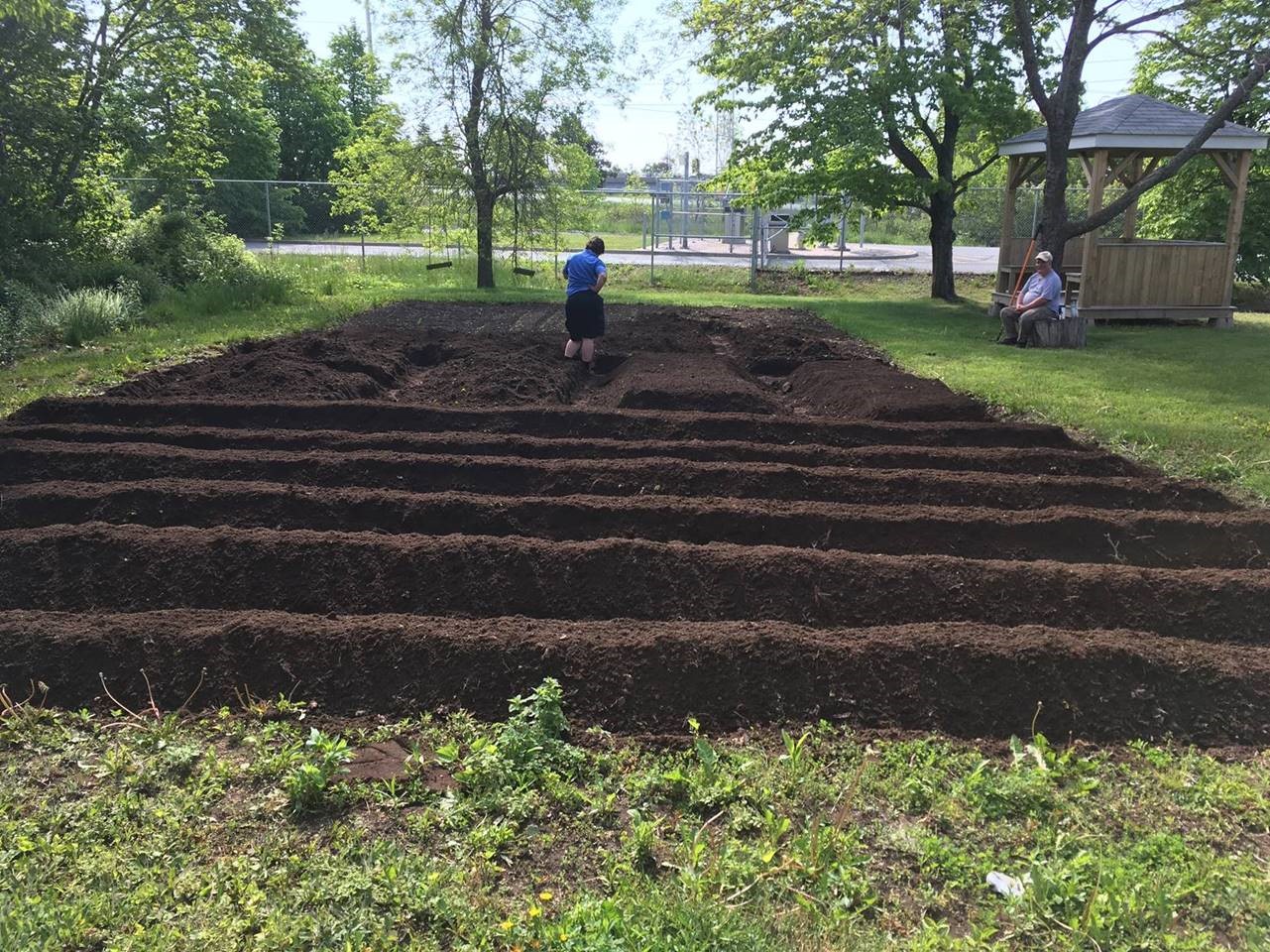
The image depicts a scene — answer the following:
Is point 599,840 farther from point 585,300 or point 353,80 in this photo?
point 353,80

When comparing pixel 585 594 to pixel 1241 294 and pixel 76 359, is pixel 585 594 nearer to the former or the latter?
pixel 76 359

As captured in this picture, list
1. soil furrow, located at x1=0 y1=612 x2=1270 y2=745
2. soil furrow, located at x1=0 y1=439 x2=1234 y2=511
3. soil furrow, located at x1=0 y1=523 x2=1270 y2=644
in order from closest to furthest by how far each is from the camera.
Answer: soil furrow, located at x1=0 y1=612 x2=1270 y2=745 → soil furrow, located at x1=0 y1=523 x2=1270 y2=644 → soil furrow, located at x1=0 y1=439 x2=1234 y2=511

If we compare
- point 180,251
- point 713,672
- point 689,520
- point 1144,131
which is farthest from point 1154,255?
point 180,251

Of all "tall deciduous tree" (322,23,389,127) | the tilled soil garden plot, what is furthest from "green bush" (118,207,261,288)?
"tall deciduous tree" (322,23,389,127)

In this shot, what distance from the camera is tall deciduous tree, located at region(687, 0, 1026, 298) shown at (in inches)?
648

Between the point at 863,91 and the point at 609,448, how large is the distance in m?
13.1

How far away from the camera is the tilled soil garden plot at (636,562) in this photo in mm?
3611

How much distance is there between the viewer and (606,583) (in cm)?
453

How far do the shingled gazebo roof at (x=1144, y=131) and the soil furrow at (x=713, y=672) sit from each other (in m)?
13.6

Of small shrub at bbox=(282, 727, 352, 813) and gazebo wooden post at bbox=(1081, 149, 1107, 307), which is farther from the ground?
gazebo wooden post at bbox=(1081, 149, 1107, 307)

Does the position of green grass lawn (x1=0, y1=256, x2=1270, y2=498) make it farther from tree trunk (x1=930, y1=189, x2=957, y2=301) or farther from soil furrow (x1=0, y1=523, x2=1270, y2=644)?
soil furrow (x1=0, y1=523, x2=1270, y2=644)

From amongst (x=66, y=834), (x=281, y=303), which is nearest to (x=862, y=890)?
(x=66, y=834)

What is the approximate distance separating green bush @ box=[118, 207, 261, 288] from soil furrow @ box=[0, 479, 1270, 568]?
454 inches

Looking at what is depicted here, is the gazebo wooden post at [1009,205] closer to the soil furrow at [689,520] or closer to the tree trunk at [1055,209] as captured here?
the tree trunk at [1055,209]
